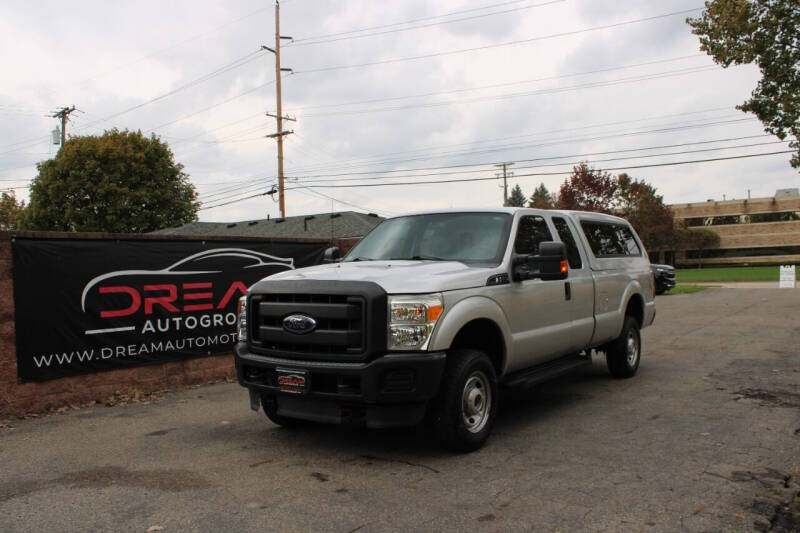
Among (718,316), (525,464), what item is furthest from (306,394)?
(718,316)

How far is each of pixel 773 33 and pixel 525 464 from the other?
59.2 feet

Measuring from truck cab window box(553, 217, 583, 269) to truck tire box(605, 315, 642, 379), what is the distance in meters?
1.55

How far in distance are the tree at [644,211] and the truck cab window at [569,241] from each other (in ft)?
174

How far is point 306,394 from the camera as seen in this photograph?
484 cm

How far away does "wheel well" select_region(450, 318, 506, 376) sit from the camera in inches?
211

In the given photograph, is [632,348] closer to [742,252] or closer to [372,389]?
[372,389]

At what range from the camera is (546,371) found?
6.27 meters

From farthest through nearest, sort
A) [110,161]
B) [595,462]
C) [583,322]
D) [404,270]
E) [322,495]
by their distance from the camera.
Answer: [110,161] < [583,322] < [404,270] < [595,462] < [322,495]

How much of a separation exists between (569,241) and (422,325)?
305 centimetres

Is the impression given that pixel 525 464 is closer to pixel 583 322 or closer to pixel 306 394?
pixel 306 394

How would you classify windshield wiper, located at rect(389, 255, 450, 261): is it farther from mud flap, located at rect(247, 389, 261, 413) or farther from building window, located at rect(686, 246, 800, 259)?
building window, located at rect(686, 246, 800, 259)

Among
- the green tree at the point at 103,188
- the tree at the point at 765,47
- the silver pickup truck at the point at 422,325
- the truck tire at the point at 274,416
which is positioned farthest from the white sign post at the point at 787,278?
the green tree at the point at 103,188

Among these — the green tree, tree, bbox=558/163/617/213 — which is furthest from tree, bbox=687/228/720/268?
the green tree

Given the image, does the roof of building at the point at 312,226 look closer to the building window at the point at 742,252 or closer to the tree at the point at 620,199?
the tree at the point at 620,199
